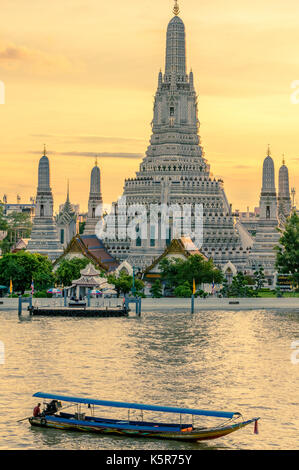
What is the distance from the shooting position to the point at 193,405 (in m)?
53.2

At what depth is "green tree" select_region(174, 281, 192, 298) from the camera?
4094 inches

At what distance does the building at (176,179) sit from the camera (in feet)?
403

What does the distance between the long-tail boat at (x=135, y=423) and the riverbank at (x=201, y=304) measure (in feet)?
155

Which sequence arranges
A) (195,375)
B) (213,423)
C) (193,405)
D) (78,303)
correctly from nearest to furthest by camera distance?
(213,423) < (193,405) < (195,375) < (78,303)

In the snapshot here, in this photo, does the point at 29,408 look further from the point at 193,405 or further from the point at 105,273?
the point at 105,273

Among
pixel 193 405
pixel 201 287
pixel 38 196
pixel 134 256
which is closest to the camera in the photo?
pixel 193 405

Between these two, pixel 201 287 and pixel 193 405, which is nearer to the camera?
pixel 193 405

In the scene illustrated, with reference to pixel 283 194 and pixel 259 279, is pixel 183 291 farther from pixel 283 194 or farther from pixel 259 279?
pixel 283 194

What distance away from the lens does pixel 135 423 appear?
4784cm

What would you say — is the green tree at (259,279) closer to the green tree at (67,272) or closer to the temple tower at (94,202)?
the green tree at (67,272)

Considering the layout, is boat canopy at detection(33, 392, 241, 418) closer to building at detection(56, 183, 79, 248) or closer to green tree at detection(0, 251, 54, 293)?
green tree at detection(0, 251, 54, 293)

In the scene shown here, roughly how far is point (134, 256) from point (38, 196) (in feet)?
62.0
